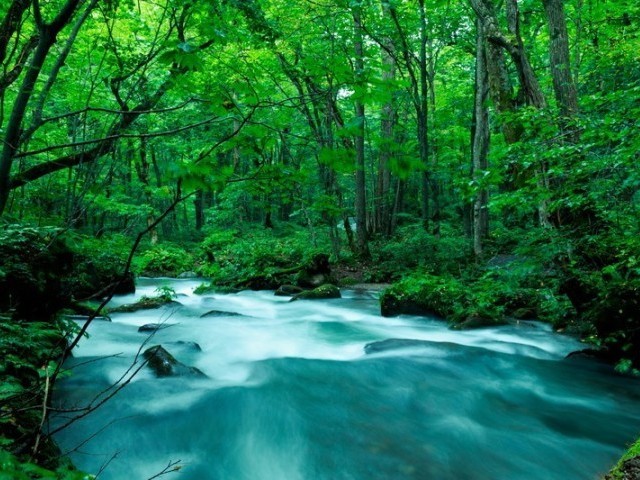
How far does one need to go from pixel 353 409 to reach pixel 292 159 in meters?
6.05

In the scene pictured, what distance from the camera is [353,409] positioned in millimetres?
5227

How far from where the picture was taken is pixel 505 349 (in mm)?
7398

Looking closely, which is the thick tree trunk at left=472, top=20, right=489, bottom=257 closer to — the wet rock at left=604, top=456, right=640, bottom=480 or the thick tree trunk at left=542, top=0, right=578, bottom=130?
the thick tree trunk at left=542, top=0, right=578, bottom=130

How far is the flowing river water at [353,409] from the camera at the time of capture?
414cm

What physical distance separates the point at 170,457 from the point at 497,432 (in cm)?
344

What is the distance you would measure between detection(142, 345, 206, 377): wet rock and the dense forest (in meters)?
1.08

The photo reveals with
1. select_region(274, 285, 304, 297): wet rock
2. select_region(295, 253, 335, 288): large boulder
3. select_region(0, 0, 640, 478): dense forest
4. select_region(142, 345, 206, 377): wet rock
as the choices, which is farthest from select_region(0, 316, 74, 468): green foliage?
select_region(295, 253, 335, 288): large boulder

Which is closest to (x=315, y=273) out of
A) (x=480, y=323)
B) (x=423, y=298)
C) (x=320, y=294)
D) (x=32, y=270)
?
(x=320, y=294)

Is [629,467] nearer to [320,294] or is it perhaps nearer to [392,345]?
[392,345]

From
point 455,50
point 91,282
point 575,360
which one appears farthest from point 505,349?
point 455,50

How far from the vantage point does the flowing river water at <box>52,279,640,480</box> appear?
4137mm

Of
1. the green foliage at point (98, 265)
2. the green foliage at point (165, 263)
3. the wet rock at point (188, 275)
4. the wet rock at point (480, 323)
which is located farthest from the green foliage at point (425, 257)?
the green foliage at point (165, 263)

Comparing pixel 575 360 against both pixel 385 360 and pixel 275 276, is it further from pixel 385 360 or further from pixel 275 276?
pixel 275 276

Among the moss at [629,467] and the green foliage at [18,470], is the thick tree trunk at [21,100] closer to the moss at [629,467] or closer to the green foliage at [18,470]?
the green foliage at [18,470]
